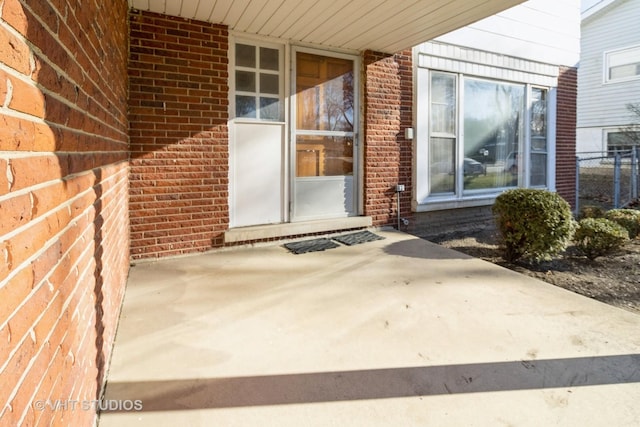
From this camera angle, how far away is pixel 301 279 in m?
3.82

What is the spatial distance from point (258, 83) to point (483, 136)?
13.8 feet

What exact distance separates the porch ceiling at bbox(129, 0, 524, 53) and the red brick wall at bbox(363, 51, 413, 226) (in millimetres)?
666

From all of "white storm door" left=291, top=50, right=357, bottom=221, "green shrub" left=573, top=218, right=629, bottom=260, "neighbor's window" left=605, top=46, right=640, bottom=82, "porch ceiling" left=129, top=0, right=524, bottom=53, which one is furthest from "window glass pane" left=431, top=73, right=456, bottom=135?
"neighbor's window" left=605, top=46, right=640, bottom=82

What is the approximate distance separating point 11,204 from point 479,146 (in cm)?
716

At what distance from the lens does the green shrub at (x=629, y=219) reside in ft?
20.0

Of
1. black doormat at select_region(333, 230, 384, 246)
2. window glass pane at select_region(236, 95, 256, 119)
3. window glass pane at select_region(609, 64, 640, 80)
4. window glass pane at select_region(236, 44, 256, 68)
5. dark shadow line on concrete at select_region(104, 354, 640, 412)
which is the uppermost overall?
window glass pane at select_region(609, 64, 640, 80)

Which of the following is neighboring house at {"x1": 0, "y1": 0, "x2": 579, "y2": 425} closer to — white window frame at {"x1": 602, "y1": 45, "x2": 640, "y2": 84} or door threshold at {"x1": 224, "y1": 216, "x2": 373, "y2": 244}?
door threshold at {"x1": 224, "y1": 216, "x2": 373, "y2": 244}

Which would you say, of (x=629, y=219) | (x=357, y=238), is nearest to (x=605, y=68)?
(x=629, y=219)

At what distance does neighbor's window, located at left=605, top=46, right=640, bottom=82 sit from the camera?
1320 centimetres

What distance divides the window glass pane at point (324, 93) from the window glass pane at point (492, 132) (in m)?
2.30

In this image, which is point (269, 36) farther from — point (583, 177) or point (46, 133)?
point (583, 177)

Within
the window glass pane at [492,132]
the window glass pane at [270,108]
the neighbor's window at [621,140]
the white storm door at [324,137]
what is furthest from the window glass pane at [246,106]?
the neighbor's window at [621,140]

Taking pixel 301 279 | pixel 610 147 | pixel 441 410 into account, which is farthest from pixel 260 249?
pixel 610 147

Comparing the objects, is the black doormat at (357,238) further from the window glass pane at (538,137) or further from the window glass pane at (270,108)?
the window glass pane at (538,137)
